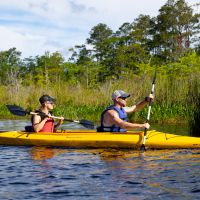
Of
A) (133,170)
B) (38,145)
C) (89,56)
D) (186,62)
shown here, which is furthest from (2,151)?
(89,56)

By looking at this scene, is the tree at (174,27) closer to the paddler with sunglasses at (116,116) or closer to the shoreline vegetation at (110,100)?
the shoreline vegetation at (110,100)

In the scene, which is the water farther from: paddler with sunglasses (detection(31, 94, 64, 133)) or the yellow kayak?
paddler with sunglasses (detection(31, 94, 64, 133))

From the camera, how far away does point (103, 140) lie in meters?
9.77

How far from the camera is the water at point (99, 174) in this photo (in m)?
6.09

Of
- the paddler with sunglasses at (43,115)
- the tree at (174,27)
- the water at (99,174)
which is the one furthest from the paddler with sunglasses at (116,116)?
the tree at (174,27)

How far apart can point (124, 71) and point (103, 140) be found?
29128mm

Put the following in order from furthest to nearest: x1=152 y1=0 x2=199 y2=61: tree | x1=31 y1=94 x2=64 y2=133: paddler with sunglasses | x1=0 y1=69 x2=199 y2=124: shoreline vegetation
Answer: x1=152 y1=0 x2=199 y2=61: tree
x1=0 y1=69 x2=199 y2=124: shoreline vegetation
x1=31 y1=94 x2=64 y2=133: paddler with sunglasses

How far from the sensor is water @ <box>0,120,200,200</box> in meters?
6.09

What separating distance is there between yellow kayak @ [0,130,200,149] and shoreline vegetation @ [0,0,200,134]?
1.23 metres

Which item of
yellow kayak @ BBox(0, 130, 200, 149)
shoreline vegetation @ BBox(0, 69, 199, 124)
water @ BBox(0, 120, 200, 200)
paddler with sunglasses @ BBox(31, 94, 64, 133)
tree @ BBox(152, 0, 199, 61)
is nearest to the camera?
water @ BBox(0, 120, 200, 200)

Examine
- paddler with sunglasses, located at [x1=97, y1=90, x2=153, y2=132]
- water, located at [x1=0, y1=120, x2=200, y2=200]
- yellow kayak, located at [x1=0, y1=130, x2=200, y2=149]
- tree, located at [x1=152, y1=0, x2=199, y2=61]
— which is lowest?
water, located at [x1=0, y1=120, x2=200, y2=200]

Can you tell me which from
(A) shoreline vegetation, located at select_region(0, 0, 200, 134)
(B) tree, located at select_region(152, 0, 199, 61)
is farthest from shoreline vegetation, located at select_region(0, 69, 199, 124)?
(B) tree, located at select_region(152, 0, 199, 61)

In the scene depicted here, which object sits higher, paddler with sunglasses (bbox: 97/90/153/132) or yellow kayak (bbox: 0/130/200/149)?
paddler with sunglasses (bbox: 97/90/153/132)

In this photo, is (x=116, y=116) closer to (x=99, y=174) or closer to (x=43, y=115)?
(x=43, y=115)
